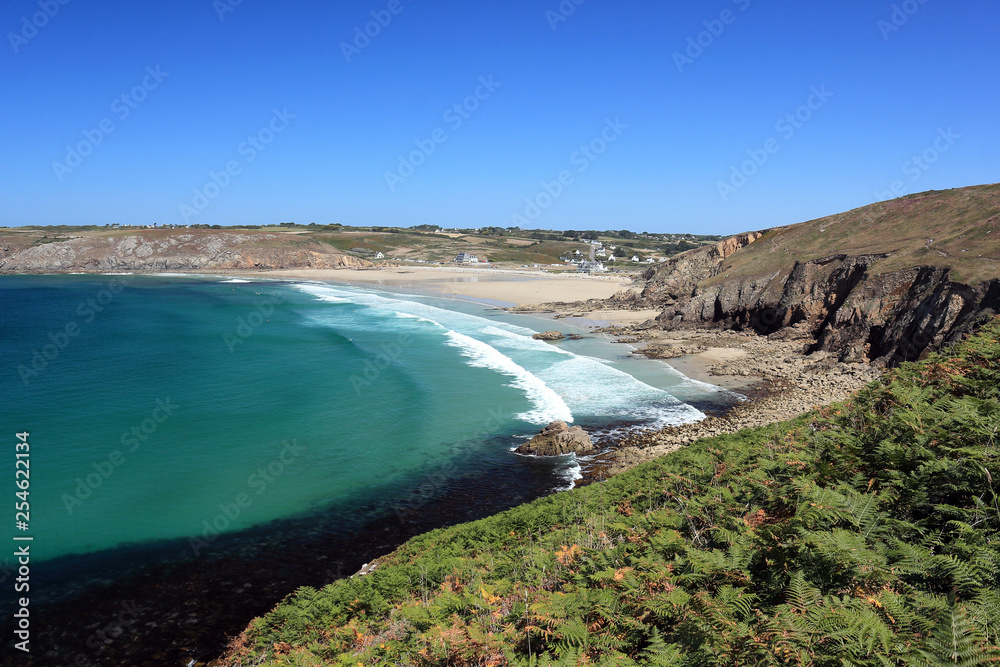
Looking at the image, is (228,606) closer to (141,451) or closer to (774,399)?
(141,451)

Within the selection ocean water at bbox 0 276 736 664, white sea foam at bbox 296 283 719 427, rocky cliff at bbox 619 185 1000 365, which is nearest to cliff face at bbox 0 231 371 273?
ocean water at bbox 0 276 736 664

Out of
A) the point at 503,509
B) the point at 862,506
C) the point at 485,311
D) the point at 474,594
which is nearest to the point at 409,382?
the point at 503,509

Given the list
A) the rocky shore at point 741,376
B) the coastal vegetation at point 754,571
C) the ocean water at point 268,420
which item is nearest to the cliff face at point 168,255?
the ocean water at point 268,420

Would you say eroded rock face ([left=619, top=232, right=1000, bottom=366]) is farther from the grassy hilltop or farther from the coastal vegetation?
the grassy hilltop

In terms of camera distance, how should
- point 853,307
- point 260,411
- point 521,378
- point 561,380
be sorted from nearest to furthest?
point 260,411, point 561,380, point 521,378, point 853,307

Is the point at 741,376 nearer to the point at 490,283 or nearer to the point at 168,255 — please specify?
the point at 490,283

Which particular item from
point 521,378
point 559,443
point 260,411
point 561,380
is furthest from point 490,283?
point 559,443
